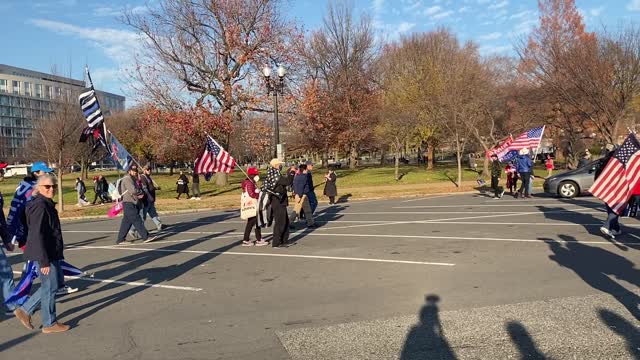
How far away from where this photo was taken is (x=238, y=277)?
809cm

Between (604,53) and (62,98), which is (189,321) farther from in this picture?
(604,53)

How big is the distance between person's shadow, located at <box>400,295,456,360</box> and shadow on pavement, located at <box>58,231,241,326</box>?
12.0 feet

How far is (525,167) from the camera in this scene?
62.0 feet

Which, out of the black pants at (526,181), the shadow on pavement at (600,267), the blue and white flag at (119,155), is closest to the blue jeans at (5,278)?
the shadow on pavement at (600,267)

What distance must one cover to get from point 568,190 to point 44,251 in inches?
697

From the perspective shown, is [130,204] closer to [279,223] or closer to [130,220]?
[130,220]

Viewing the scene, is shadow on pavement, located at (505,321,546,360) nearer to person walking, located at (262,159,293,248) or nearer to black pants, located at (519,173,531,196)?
person walking, located at (262,159,293,248)

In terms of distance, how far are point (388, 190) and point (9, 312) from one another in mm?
21892

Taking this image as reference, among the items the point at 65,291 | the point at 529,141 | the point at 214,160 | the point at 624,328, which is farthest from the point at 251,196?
the point at 529,141

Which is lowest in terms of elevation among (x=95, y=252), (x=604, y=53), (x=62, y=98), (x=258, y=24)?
(x=95, y=252)


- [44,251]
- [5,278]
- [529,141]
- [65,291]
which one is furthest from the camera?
[529,141]

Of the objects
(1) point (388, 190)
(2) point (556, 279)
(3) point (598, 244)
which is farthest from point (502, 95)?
(2) point (556, 279)

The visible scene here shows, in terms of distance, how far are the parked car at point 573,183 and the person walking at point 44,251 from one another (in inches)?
685

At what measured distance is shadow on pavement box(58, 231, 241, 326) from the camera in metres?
6.61
